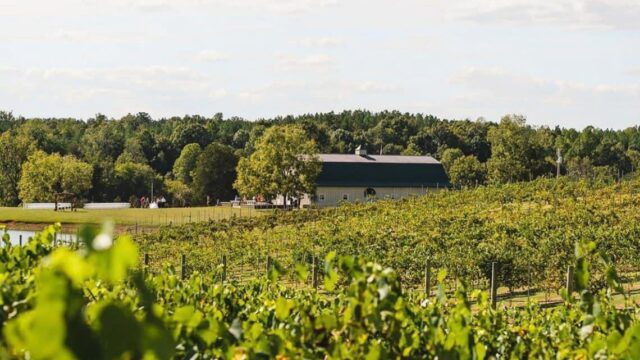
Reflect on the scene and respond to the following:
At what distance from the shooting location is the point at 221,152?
8850cm

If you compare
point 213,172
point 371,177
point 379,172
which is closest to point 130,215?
point 213,172

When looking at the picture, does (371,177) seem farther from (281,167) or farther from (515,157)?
(281,167)

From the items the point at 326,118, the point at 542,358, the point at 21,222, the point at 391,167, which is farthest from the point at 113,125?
the point at 542,358

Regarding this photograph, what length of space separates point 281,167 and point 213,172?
2280 centimetres

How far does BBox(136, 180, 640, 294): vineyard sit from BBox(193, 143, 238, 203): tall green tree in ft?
129

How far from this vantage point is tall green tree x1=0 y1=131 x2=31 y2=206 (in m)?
92.0

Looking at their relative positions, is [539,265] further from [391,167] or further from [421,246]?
[391,167]

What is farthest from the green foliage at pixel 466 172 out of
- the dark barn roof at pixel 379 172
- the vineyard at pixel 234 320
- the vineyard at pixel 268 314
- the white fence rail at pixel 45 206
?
the vineyard at pixel 234 320

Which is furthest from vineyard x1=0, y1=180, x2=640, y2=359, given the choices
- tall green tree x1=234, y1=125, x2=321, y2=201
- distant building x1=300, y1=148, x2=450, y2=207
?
distant building x1=300, y1=148, x2=450, y2=207

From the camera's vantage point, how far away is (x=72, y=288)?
5.15 feet

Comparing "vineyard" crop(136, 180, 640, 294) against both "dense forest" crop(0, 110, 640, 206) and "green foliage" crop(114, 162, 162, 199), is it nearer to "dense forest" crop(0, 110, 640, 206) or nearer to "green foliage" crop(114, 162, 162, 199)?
"dense forest" crop(0, 110, 640, 206)

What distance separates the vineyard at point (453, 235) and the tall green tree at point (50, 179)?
3729 cm

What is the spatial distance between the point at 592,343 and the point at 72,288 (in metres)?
2.77

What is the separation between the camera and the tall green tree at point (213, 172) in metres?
88.8
